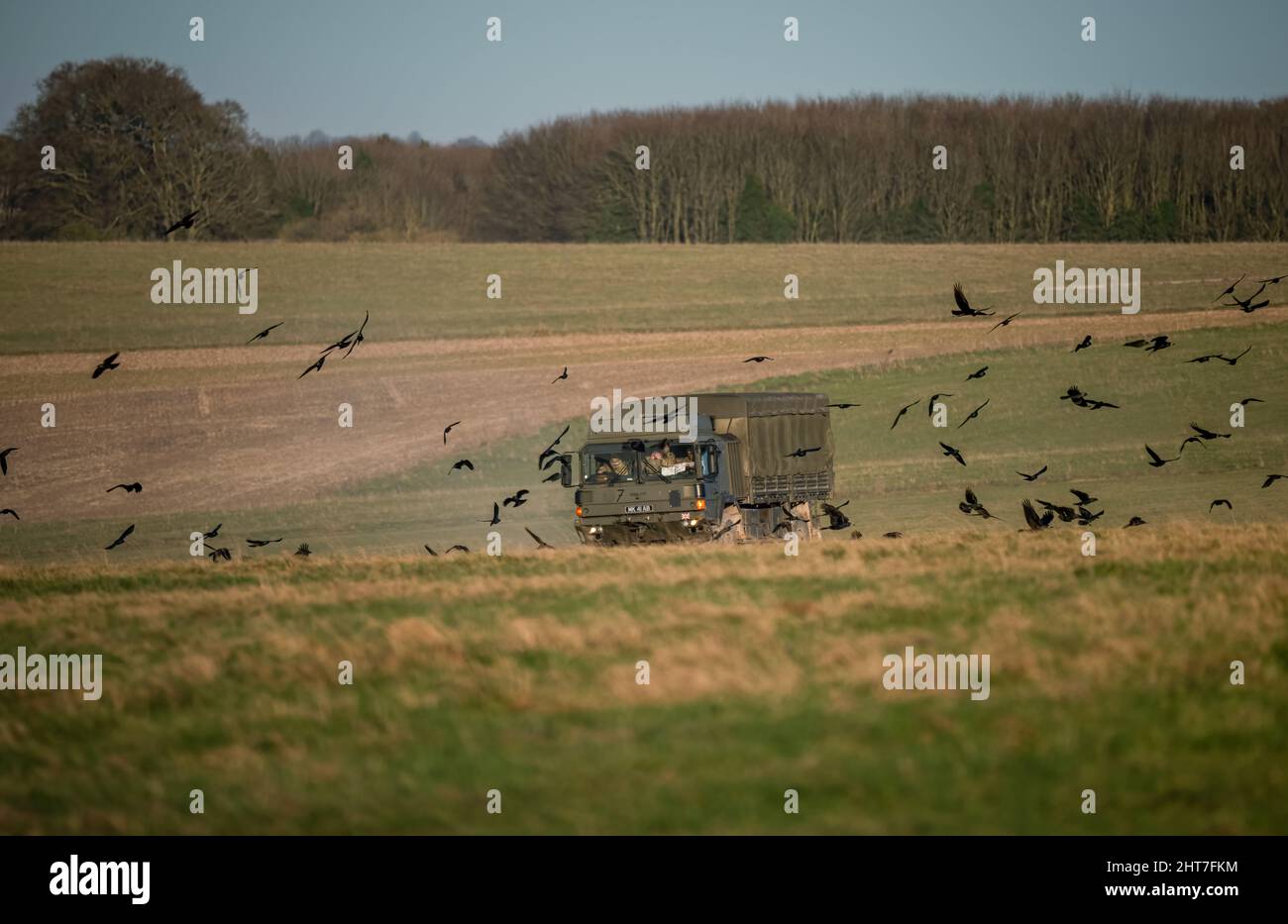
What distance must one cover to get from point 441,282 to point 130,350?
2187 centimetres

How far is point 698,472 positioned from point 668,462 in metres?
0.57

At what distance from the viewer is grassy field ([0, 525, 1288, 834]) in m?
9.85

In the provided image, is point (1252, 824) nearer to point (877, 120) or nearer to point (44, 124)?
point (44, 124)

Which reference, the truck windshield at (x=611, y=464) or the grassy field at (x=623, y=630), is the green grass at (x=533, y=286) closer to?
the grassy field at (x=623, y=630)

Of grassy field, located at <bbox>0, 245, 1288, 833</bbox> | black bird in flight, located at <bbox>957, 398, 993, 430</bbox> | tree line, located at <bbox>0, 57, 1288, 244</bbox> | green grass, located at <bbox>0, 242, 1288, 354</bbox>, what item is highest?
tree line, located at <bbox>0, 57, 1288, 244</bbox>

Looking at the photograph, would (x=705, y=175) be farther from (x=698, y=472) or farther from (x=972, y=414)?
(x=698, y=472)

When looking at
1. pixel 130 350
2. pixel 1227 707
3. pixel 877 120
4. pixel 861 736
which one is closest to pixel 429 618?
pixel 861 736

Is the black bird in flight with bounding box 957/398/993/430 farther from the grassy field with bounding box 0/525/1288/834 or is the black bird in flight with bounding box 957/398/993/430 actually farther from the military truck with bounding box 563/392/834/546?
the grassy field with bounding box 0/525/1288/834

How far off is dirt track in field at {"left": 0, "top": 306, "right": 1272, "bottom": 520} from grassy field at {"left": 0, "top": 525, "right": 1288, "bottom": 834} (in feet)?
86.0

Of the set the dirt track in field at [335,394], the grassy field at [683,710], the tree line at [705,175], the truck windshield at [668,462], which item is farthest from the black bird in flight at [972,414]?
the tree line at [705,175]

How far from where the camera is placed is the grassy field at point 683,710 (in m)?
9.85

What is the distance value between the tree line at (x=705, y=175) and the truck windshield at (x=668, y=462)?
73.6m

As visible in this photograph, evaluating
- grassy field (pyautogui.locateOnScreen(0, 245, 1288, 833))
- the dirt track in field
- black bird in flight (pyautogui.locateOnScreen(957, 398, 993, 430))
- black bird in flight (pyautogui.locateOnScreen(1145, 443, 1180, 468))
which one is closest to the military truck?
grassy field (pyautogui.locateOnScreen(0, 245, 1288, 833))
